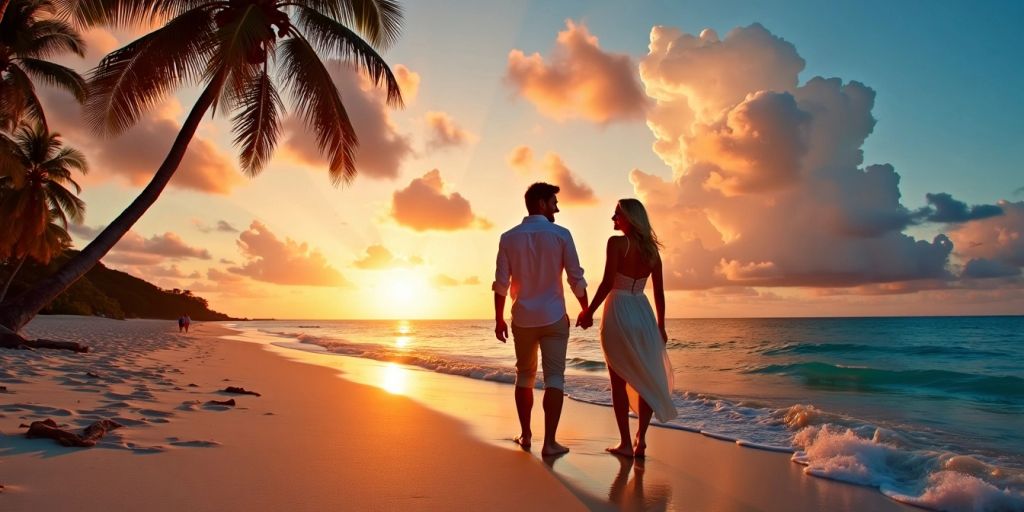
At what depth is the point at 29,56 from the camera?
19312 millimetres

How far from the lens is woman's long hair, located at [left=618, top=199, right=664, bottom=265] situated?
4633 mm

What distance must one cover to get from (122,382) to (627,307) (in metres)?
5.73

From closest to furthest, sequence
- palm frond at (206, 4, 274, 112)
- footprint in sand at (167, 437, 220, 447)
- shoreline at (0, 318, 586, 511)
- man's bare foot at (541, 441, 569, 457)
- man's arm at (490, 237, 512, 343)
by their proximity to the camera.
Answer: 1. shoreline at (0, 318, 586, 511)
2. footprint in sand at (167, 437, 220, 447)
3. man's bare foot at (541, 441, 569, 457)
4. man's arm at (490, 237, 512, 343)
5. palm frond at (206, 4, 274, 112)

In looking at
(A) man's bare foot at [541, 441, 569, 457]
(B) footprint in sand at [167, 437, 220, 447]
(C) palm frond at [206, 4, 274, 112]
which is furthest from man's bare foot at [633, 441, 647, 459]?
(C) palm frond at [206, 4, 274, 112]

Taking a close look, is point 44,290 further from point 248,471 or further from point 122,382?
point 248,471

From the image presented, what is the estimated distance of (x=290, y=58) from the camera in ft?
38.8

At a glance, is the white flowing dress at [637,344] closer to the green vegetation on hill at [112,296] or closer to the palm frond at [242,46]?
the palm frond at [242,46]

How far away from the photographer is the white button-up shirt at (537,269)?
4.70 meters

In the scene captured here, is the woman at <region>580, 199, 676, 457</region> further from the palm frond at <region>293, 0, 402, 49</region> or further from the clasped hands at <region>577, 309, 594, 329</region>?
the palm frond at <region>293, 0, 402, 49</region>

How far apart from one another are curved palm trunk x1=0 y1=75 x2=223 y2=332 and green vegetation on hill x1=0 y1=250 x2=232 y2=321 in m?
44.7

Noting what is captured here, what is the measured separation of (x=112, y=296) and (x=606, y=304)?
339 ft

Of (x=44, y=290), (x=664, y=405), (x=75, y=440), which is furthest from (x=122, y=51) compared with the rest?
(x=664, y=405)

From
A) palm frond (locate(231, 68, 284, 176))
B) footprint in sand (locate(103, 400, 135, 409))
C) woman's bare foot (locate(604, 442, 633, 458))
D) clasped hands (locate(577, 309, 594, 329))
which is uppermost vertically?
palm frond (locate(231, 68, 284, 176))

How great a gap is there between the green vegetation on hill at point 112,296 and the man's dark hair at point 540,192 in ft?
178
